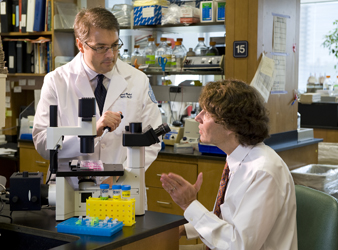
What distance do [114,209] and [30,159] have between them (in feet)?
8.47

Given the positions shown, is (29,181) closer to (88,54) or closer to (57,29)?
(88,54)

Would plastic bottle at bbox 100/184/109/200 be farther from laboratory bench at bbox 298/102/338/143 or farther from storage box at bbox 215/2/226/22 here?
laboratory bench at bbox 298/102/338/143

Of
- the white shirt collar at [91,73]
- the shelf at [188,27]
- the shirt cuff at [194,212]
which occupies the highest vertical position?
the shelf at [188,27]

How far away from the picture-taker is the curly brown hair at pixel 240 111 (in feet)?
5.25

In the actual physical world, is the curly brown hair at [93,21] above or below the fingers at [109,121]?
above

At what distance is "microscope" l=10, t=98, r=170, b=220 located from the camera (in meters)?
1.55

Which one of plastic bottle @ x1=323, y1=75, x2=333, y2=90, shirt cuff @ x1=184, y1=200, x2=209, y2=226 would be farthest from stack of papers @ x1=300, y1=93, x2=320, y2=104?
shirt cuff @ x1=184, y1=200, x2=209, y2=226

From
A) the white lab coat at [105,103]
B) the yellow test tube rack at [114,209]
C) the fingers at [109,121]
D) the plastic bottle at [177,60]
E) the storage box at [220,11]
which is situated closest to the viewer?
the yellow test tube rack at [114,209]

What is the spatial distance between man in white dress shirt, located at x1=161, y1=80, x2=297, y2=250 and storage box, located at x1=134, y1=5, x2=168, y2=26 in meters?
2.09

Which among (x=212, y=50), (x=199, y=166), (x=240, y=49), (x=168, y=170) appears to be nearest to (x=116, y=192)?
(x=199, y=166)

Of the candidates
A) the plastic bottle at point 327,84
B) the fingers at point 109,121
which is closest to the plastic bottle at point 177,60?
the fingers at point 109,121

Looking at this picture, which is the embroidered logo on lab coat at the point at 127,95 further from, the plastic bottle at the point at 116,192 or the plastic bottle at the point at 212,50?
the plastic bottle at the point at 212,50

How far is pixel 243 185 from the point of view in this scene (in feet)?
4.86

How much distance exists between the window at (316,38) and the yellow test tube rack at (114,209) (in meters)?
6.38
